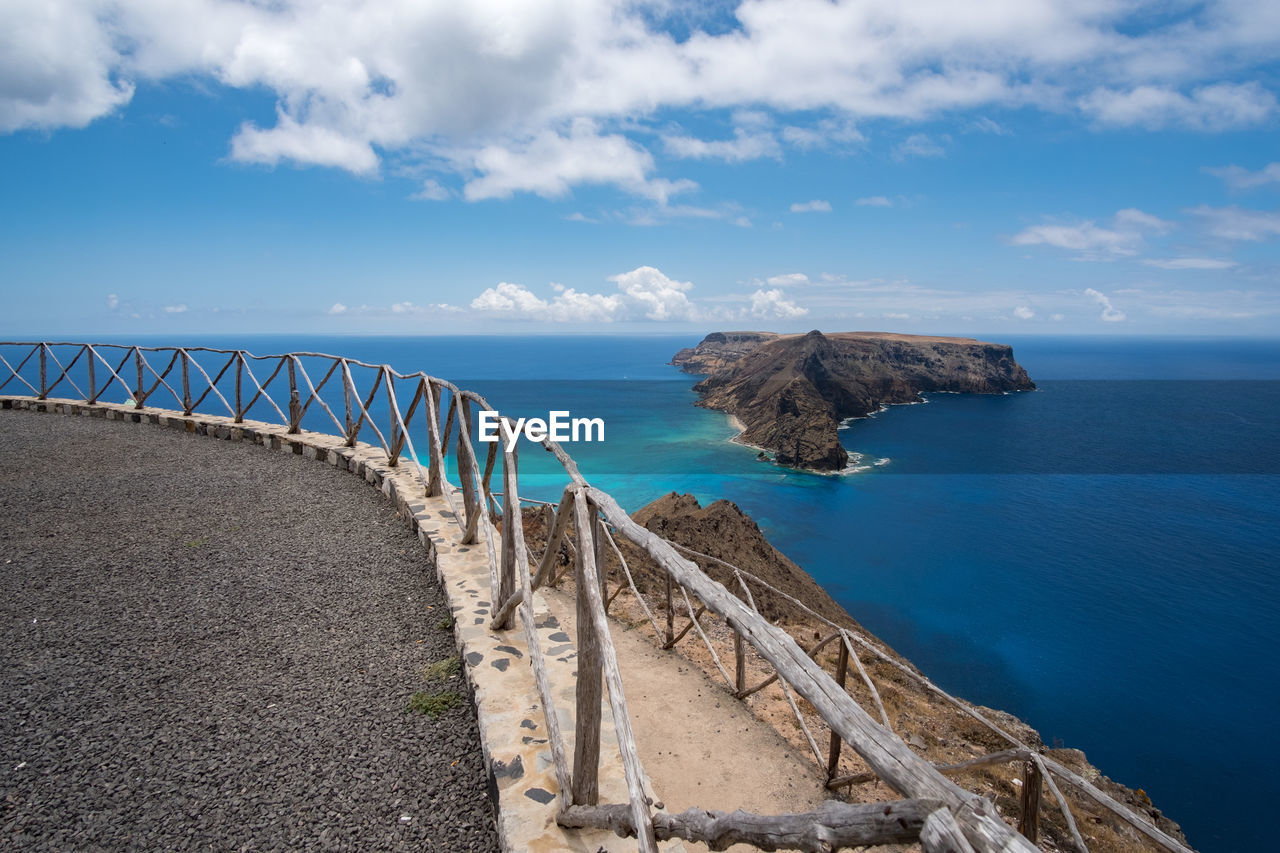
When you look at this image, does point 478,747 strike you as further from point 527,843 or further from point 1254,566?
point 1254,566

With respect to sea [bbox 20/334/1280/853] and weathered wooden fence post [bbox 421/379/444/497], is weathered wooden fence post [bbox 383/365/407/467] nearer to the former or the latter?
weathered wooden fence post [bbox 421/379/444/497]

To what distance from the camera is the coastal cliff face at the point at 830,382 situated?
172ft

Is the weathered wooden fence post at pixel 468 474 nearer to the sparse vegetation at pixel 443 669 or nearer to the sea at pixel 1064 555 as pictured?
the sparse vegetation at pixel 443 669

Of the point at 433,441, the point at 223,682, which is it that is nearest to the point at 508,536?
the point at 223,682

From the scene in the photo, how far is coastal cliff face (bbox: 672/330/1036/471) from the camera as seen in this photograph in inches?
2063

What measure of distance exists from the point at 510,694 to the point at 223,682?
1.91 metres

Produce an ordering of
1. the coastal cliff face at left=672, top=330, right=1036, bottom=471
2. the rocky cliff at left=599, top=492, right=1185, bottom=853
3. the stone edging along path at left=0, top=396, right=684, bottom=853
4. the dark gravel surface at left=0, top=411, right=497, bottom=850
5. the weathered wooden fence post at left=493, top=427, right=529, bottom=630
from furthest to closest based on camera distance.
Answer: the coastal cliff face at left=672, top=330, right=1036, bottom=471 < the rocky cliff at left=599, top=492, right=1185, bottom=853 < the weathered wooden fence post at left=493, top=427, right=529, bottom=630 < the dark gravel surface at left=0, top=411, right=497, bottom=850 < the stone edging along path at left=0, top=396, right=684, bottom=853

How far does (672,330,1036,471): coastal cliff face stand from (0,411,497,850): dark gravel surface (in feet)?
150

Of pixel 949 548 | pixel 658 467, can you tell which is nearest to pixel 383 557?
pixel 949 548

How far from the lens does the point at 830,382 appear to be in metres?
72.8

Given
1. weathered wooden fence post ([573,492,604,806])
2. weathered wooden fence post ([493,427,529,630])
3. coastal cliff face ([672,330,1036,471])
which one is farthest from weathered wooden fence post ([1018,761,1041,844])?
coastal cliff face ([672,330,1036,471])

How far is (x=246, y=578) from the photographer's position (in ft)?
17.1

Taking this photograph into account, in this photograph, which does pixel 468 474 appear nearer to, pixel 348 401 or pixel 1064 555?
pixel 348 401

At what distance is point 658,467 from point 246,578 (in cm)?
4408
